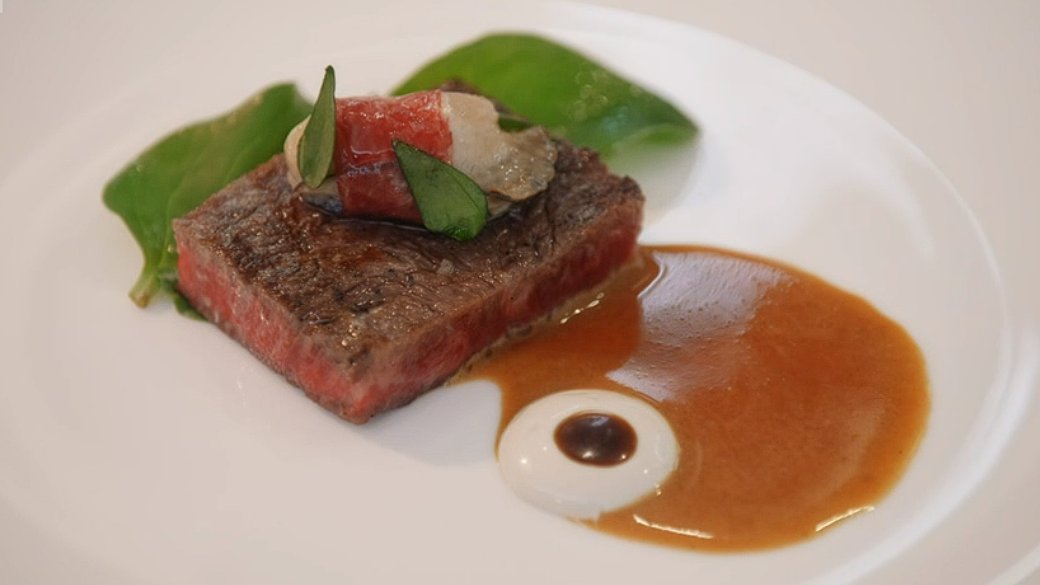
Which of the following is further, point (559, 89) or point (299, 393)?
point (559, 89)

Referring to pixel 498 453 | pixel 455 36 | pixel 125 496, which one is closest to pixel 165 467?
pixel 125 496

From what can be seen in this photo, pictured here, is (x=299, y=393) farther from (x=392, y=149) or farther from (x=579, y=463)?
(x=579, y=463)

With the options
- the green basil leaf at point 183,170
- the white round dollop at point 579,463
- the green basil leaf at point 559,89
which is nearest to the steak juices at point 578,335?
the white round dollop at point 579,463

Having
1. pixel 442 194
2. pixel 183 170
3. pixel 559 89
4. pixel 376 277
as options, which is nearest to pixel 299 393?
pixel 376 277

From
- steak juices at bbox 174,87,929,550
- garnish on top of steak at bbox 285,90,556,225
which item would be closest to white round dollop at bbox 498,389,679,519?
steak juices at bbox 174,87,929,550

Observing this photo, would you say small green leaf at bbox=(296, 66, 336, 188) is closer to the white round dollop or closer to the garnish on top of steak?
the garnish on top of steak

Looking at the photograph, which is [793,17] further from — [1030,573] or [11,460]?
[11,460]
